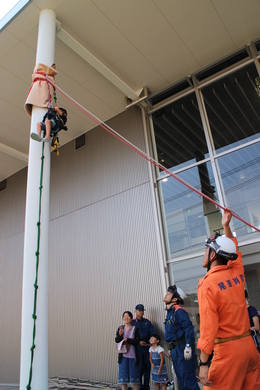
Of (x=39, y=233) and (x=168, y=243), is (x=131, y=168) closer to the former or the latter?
(x=168, y=243)

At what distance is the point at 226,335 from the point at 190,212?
4.12m

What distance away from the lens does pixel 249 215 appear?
5.57 metres

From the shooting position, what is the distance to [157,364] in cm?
517

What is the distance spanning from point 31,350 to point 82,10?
5.53 meters

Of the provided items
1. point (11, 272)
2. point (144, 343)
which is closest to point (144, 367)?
point (144, 343)

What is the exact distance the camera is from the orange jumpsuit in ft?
7.20

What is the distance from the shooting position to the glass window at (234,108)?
6.09 meters

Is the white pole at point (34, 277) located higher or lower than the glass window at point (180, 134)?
lower

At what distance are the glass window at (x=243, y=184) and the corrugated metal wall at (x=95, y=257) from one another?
1709mm

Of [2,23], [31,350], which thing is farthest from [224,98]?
[31,350]

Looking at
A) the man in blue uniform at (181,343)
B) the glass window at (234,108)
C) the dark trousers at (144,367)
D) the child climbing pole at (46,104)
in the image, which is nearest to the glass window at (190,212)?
the glass window at (234,108)

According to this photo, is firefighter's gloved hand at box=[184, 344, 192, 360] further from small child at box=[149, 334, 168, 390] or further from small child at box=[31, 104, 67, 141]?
small child at box=[31, 104, 67, 141]

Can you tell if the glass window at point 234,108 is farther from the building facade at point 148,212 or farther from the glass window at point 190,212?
the glass window at point 190,212

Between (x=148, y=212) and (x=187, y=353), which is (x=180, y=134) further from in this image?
(x=187, y=353)
